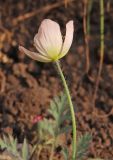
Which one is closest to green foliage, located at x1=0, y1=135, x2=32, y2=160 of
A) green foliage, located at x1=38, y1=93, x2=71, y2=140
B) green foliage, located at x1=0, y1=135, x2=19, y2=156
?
A: green foliage, located at x1=0, y1=135, x2=19, y2=156

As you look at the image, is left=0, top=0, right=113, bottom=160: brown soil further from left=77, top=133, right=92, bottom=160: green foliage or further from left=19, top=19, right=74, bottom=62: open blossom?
left=19, top=19, right=74, bottom=62: open blossom

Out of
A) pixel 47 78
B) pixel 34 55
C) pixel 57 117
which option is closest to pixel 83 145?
pixel 57 117

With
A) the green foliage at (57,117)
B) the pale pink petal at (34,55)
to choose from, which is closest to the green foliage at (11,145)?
the green foliage at (57,117)

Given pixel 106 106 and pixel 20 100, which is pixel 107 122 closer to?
pixel 106 106

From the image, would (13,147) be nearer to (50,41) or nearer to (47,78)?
(50,41)

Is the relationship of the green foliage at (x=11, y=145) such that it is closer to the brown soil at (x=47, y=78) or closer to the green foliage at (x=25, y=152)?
the green foliage at (x=25, y=152)

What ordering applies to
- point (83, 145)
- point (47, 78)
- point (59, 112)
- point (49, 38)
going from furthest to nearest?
point (47, 78) < point (59, 112) < point (83, 145) < point (49, 38)

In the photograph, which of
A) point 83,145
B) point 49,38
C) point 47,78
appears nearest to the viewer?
point 49,38
